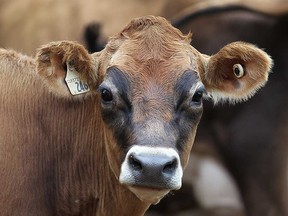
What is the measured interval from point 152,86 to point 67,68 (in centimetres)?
68

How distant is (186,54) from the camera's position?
7035mm

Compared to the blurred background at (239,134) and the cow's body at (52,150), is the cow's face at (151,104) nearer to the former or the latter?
the cow's body at (52,150)

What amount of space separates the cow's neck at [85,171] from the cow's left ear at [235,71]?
2.56 feet

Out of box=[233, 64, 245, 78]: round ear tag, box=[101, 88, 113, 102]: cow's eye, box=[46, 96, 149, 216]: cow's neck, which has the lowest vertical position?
box=[46, 96, 149, 216]: cow's neck

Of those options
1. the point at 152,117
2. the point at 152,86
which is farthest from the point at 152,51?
the point at 152,117

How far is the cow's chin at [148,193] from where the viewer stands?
651cm

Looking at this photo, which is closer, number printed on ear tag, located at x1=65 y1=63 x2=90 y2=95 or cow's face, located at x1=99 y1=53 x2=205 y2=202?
cow's face, located at x1=99 y1=53 x2=205 y2=202

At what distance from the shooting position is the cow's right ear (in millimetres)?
7023

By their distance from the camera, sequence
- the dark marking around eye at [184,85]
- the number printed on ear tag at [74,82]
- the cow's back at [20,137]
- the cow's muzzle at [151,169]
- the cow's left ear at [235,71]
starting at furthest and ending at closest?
1. the cow's left ear at [235,71]
2. the number printed on ear tag at [74,82]
3. the cow's back at [20,137]
4. the dark marking around eye at [184,85]
5. the cow's muzzle at [151,169]

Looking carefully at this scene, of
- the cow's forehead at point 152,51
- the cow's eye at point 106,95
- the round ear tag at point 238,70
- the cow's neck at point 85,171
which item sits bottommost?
the cow's neck at point 85,171

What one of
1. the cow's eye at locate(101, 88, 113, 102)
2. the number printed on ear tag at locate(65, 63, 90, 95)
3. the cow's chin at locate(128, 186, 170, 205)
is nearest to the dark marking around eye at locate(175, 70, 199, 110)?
the cow's eye at locate(101, 88, 113, 102)

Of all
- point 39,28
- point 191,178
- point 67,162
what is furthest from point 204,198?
point 67,162

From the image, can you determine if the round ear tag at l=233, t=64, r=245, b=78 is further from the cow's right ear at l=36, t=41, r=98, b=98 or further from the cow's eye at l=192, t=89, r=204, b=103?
the cow's right ear at l=36, t=41, r=98, b=98

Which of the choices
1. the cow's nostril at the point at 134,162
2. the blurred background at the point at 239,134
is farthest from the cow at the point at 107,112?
the blurred background at the point at 239,134
